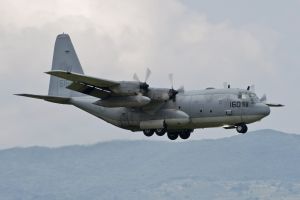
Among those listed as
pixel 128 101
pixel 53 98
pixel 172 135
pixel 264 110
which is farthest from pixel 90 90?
pixel 264 110

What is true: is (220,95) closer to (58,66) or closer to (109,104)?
(109,104)

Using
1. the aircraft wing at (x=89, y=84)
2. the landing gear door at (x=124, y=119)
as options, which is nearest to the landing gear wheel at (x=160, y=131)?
the landing gear door at (x=124, y=119)

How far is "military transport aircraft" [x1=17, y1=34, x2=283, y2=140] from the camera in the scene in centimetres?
7181

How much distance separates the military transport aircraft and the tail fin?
4.46 m

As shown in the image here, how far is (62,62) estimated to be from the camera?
8131 centimetres

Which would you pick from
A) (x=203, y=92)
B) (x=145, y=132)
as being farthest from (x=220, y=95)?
(x=145, y=132)

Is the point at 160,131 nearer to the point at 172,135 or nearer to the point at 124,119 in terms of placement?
the point at 172,135

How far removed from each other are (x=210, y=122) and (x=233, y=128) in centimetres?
216

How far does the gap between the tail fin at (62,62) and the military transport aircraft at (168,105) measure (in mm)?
4464

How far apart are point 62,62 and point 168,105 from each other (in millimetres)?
11779

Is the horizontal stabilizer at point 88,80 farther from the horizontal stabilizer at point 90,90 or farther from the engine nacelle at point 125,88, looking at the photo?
the horizontal stabilizer at point 90,90

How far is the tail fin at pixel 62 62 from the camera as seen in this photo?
8088cm

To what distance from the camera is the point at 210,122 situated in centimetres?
7269

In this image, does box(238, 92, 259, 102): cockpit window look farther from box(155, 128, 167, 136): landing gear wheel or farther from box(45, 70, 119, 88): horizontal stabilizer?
box(45, 70, 119, 88): horizontal stabilizer
